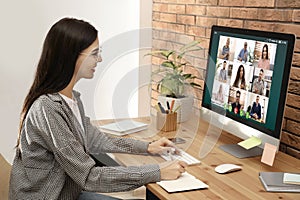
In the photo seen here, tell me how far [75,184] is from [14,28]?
1.42 m

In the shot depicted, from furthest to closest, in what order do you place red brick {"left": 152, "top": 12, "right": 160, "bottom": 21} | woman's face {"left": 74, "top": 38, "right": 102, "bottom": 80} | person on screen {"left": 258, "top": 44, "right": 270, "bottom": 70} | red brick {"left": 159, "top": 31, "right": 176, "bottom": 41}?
red brick {"left": 152, "top": 12, "right": 160, "bottom": 21}
red brick {"left": 159, "top": 31, "right": 176, "bottom": 41}
person on screen {"left": 258, "top": 44, "right": 270, "bottom": 70}
woman's face {"left": 74, "top": 38, "right": 102, "bottom": 80}

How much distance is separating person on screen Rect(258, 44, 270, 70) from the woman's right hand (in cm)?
49

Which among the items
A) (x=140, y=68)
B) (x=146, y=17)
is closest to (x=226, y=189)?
(x=140, y=68)

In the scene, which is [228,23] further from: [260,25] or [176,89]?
[176,89]

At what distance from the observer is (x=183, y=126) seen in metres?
2.16

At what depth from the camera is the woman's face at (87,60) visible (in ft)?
5.03

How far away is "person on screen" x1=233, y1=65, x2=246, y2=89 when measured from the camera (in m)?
1.76

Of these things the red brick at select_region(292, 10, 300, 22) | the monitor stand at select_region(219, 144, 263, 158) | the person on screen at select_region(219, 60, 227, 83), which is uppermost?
the red brick at select_region(292, 10, 300, 22)

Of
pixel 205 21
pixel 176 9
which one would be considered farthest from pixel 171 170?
pixel 176 9

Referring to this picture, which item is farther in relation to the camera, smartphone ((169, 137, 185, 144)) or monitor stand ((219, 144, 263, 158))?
smartphone ((169, 137, 185, 144))

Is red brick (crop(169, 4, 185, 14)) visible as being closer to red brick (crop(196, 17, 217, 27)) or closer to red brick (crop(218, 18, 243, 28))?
red brick (crop(196, 17, 217, 27))

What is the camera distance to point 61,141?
4.66 feet

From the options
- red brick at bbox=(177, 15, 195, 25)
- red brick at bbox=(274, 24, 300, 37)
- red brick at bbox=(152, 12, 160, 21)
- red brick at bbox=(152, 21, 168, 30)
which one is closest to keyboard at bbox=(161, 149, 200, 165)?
red brick at bbox=(274, 24, 300, 37)

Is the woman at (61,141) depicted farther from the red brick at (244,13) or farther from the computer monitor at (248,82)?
the red brick at (244,13)
